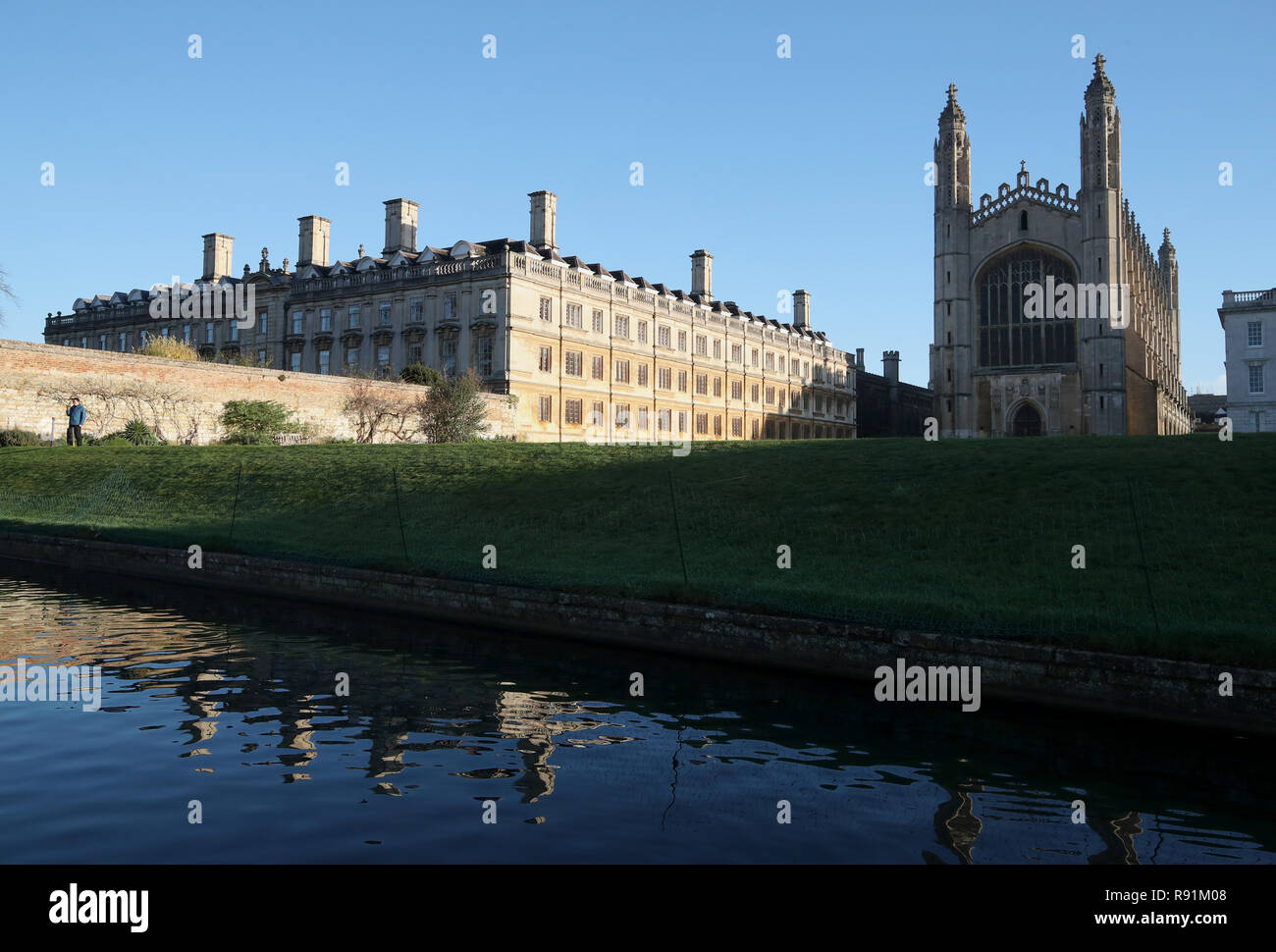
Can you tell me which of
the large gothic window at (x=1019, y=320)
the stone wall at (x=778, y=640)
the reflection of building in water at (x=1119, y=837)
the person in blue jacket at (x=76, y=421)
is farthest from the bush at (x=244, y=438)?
the large gothic window at (x=1019, y=320)

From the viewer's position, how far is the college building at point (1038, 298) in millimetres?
61906

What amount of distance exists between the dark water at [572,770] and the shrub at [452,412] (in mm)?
31141

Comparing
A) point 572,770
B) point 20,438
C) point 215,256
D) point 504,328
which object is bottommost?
point 572,770

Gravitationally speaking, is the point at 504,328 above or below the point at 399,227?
below

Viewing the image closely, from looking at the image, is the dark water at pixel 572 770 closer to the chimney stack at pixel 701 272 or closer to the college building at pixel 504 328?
the college building at pixel 504 328

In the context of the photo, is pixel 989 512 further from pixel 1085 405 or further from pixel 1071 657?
pixel 1085 405

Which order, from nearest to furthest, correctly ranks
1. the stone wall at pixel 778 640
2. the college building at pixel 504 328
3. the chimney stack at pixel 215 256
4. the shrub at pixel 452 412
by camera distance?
the stone wall at pixel 778 640 < the shrub at pixel 452 412 < the college building at pixel 504 328 < the chimney stack at pixel 215 256

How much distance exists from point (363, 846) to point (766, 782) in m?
3.08

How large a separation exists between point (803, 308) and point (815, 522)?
74.1 m

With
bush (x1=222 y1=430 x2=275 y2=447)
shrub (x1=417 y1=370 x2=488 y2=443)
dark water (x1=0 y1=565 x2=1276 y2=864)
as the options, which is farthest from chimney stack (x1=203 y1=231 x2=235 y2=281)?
dark water (x1=0 y1=565 x2=1276 y2=864)

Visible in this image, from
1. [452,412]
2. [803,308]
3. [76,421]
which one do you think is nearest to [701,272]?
[803,308]

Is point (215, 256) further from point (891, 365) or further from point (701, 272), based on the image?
point (891, 365)

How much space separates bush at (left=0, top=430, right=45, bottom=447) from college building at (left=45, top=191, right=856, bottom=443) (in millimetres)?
13394

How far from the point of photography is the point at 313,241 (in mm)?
62438
